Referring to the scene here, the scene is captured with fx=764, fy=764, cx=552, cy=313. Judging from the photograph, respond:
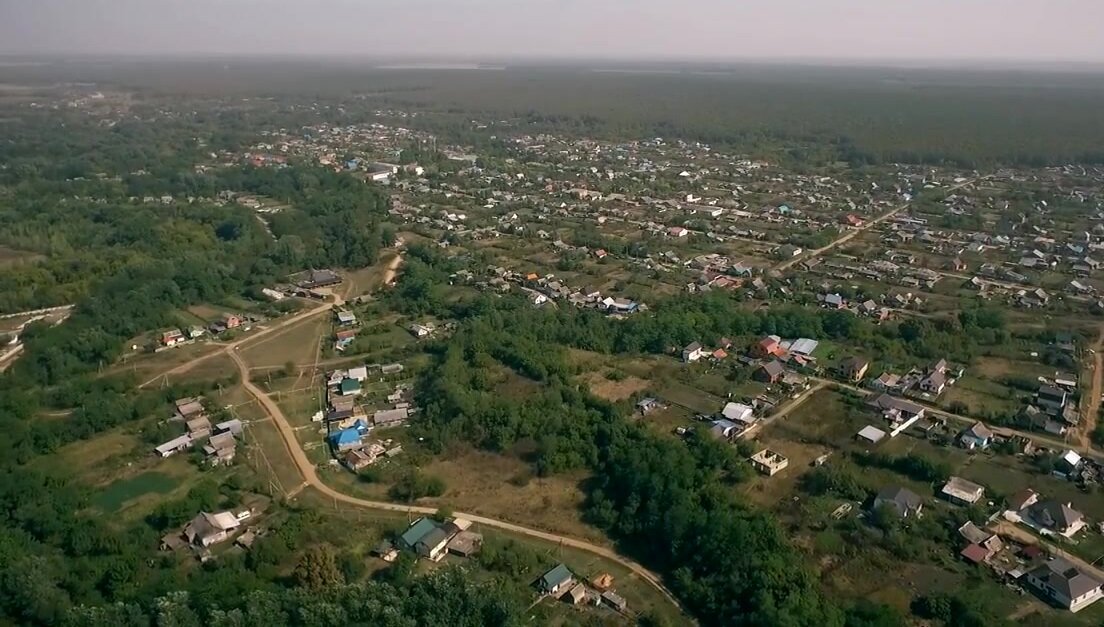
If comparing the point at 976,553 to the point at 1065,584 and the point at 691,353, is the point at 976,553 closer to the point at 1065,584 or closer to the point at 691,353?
the point at 1065,584

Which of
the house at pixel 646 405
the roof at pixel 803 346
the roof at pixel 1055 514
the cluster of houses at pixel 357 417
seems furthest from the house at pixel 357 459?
the roof at pixel 1055 514

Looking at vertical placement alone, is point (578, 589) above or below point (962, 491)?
below

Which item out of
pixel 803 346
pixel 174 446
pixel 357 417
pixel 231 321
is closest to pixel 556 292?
pixel 803 346

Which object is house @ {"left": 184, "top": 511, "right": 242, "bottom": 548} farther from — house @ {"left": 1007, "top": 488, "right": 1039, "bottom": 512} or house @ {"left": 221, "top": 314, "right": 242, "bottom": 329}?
house @ {"left": 1007, "top": 488, "right": 1039, "bottom": 512}

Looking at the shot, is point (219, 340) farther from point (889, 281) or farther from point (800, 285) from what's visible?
Answer: point (889, 281)

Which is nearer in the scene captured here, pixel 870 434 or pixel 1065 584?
pixel 1065 584

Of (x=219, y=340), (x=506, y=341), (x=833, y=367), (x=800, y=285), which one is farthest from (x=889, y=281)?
(x=219, y=340)

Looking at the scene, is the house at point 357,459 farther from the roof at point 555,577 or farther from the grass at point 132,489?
the roof at point 555,577
